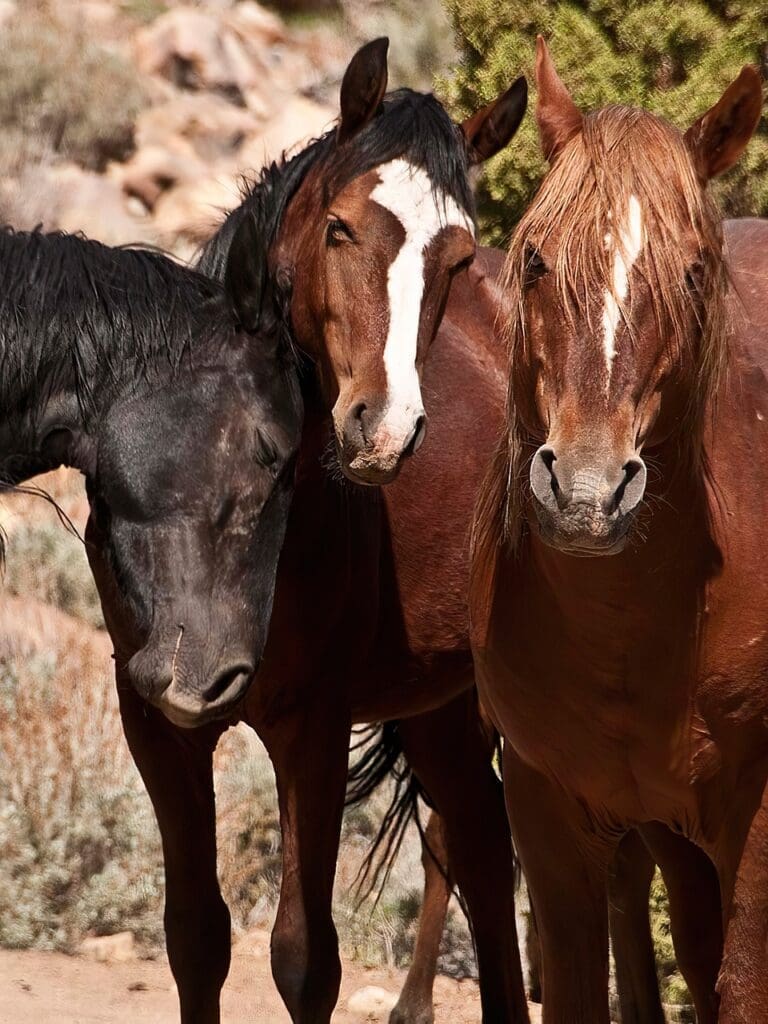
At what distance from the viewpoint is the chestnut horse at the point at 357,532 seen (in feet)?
11.4

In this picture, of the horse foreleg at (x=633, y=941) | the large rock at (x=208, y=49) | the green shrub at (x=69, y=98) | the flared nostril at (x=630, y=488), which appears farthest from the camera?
the large rock at (x=208, y=49)

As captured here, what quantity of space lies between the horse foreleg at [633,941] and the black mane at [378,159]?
2.09 meters

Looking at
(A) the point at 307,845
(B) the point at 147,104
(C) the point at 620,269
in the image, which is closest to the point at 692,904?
(A) the point at 307,845

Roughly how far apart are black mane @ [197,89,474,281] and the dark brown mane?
68cm

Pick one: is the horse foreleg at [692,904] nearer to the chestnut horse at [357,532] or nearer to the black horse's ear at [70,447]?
the chestnut horse at [357,532]

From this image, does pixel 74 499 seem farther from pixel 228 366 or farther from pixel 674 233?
pixel 674 233

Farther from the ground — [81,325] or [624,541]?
[81,325]

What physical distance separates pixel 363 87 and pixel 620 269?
1.20 meters

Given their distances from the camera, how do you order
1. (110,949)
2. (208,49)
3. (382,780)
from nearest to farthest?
(382,780)
(110,949)
(208,49)

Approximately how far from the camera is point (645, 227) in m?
2.77

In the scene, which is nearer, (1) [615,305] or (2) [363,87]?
(1) [615,305]

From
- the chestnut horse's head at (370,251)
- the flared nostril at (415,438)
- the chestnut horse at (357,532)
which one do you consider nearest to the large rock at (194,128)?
the chestnut horse at (357,532)

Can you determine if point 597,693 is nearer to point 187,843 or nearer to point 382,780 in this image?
point 187,843

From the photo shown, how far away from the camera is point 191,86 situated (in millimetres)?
13719
